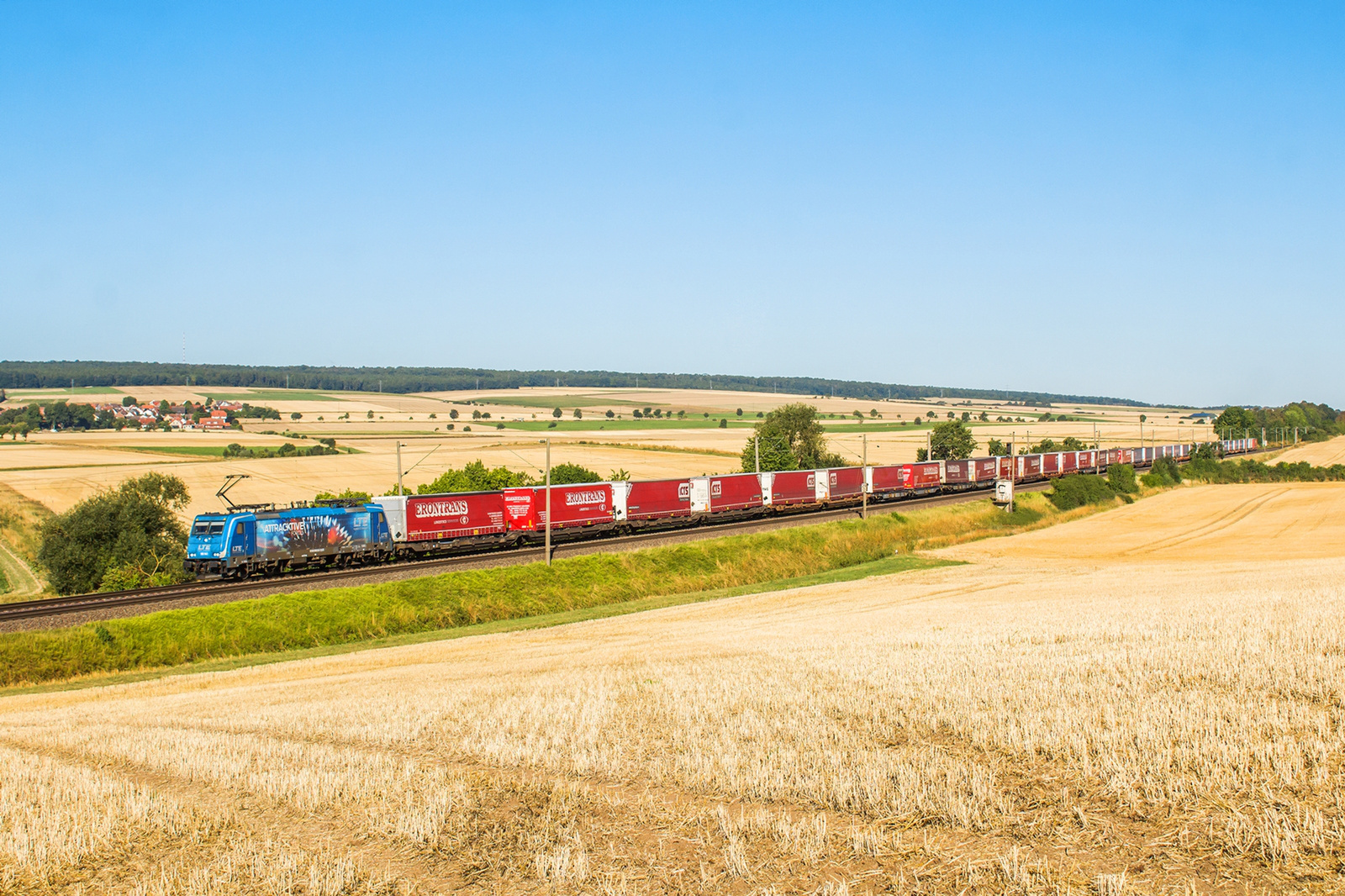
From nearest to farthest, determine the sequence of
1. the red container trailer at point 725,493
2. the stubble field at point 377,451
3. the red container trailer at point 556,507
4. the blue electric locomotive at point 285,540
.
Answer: the blue electric locomotive at point 285,540 → the red container trailer at point 556,507 → the red container trailer at point 725,493 → the stubble field at point 377,451

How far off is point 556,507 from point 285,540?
15.5 meters

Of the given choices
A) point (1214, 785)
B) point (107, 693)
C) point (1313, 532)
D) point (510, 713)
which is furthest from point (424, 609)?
point (1313, 532)

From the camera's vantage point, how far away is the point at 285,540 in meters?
45.8

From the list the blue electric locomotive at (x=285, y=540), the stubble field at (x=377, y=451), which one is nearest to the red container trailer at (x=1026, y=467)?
the stubble field at (x=377, y=451)

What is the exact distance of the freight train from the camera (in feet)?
146

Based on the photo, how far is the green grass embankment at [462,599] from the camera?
30.0 m

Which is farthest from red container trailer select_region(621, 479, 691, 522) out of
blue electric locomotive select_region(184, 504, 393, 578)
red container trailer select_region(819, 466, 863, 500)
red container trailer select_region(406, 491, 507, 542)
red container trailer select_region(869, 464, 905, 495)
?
red container trailer select_region(869, 464, 905, 495)

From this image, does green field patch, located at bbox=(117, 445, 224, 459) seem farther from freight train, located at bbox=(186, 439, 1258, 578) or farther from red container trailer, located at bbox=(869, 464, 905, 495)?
red container trailer, located at bbox=(869, 464, 905, 495)

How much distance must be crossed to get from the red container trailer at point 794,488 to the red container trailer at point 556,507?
16.3 meters

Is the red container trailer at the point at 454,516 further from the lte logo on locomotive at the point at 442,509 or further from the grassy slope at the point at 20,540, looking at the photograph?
the grassy slope at the point at 20,540

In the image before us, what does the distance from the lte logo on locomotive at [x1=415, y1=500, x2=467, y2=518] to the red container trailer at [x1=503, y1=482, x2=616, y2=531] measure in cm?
301

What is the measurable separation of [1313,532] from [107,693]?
6109cm

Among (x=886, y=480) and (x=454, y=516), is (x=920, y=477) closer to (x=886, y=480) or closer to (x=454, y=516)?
(x=886, y=480)

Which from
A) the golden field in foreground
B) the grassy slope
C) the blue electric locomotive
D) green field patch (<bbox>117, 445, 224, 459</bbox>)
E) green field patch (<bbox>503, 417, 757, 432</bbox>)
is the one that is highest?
green field patch (<bbox>503, 417, 757, 432</bbox>)
